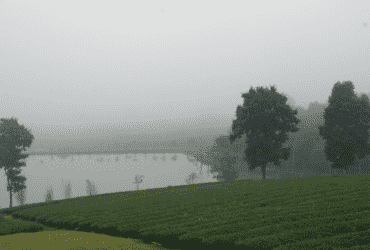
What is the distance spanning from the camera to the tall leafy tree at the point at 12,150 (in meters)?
58.0

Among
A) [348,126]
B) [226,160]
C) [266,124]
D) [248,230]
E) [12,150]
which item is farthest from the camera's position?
[226,160]

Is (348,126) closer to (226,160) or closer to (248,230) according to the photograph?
(226,160)

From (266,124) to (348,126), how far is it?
48.2 ft

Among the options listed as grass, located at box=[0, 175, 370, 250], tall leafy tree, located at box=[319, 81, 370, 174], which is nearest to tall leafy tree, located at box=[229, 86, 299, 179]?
tall leafy tree, located at box=[319, 81, 370, 174]

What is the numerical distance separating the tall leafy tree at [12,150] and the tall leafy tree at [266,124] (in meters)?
54.5

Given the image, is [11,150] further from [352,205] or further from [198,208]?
[352,205]

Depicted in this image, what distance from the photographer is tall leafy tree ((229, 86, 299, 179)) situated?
149 ft

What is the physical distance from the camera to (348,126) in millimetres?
44094

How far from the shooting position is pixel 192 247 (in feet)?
42.4

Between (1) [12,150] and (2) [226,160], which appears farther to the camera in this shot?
(2) [226,160]

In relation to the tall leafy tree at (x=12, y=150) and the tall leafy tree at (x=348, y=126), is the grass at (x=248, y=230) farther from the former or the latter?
the tall leafy tree at (x=12, y=150)

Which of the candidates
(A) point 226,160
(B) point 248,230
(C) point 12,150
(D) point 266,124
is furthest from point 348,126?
(C) point 12,150

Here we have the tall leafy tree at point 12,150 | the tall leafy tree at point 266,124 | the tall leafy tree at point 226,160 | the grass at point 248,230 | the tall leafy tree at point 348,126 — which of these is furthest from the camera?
the tall leafy tree at point 226,160

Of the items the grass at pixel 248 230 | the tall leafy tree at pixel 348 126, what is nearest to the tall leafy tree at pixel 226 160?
the tall leafy tree at pixel 348 126
